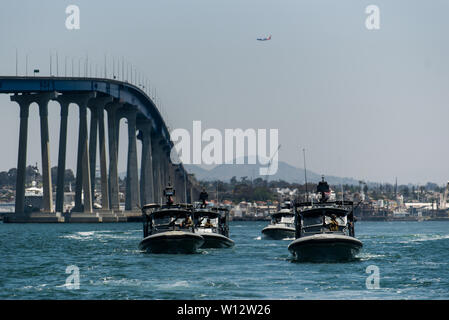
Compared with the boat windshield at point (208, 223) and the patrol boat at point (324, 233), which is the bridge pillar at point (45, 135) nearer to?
the boat windshield at point (208, 223)

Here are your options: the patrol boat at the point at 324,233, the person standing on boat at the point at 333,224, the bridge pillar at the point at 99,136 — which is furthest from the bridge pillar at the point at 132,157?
the person standing on boat at the point at 333,224

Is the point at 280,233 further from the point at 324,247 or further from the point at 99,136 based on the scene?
the point at 99,136

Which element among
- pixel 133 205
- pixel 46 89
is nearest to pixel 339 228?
pixel 46 89

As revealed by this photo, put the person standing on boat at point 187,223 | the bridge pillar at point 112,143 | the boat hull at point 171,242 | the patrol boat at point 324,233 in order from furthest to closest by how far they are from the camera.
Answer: the bridge pillar at point 112,143 < the person standing on boat at point 187,223 < the boat hull at point 171,242 < the patrol boat at point 324,233

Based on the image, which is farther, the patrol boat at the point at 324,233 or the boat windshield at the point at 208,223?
the boat windshield at the point at 208,223

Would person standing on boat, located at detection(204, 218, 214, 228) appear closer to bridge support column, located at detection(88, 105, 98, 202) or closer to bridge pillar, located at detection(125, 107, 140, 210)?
bridge support column, located at detection(88, 105, 98, 202)
